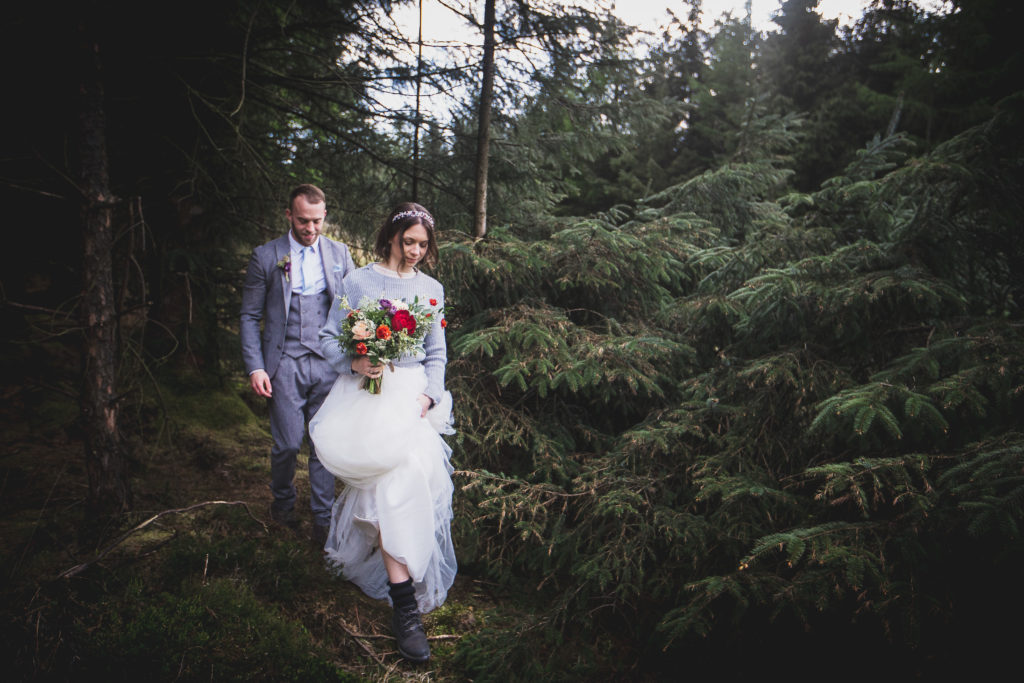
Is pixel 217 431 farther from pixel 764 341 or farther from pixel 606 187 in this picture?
pixel 606 187

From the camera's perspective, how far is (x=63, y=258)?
565cm

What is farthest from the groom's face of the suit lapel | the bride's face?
the bride's face

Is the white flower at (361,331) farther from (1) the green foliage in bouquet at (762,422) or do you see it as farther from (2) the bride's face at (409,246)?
(1) the green foliage in bouquet at (762,422)

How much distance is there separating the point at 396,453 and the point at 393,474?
148mm

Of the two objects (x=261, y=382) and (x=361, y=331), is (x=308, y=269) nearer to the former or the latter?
(x=261, y=382)

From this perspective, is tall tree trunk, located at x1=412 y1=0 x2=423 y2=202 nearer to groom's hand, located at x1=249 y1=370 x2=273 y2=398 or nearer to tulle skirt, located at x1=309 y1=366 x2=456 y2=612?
groom's hand, located at x1=249 y1=370 x2=273 y2=398

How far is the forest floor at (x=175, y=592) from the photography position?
249 cm

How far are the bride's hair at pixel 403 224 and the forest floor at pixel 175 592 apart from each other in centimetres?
173

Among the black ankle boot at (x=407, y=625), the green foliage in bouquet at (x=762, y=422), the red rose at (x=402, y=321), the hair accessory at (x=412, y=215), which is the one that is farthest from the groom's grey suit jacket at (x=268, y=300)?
the black ankle boot at (x=407, y=625)

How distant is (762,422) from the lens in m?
3.64

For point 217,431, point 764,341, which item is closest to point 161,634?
point 217,431

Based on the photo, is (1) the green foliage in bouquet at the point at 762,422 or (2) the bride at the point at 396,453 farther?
(2) the bride at the point at 396,453

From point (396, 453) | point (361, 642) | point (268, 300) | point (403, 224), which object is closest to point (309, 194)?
point (268, 300)

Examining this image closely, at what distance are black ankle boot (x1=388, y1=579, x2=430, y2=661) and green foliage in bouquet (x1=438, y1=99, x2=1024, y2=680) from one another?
1.04 ft
